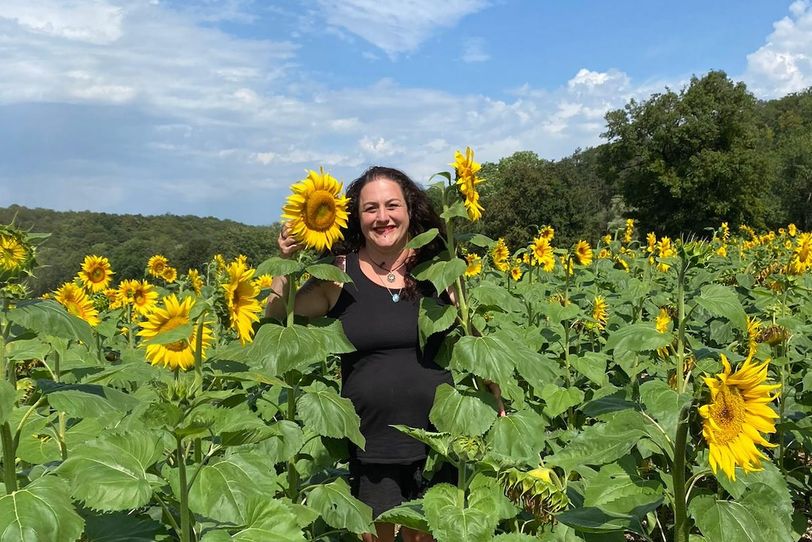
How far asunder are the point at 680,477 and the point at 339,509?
4.03 feet

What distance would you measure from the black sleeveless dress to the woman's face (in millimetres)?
245

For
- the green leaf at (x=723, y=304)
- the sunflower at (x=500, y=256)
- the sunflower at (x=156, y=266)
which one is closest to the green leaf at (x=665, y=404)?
the green leaf at (x=723, y=304)

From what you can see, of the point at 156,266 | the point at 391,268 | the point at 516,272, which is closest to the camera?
the point at 391,268

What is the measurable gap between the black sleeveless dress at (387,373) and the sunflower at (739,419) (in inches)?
57.9

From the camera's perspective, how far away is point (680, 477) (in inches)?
65.6

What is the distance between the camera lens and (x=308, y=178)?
257 centimetres

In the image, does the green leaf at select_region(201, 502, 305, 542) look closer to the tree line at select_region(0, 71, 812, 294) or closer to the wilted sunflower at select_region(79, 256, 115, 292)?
the wilted sunflower at select_region(79, 256, 115, 292)

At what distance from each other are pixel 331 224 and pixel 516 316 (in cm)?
371

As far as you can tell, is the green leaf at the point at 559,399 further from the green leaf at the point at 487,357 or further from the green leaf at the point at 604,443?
the green leaf at the point at 604,443

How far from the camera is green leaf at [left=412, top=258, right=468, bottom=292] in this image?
2156mm

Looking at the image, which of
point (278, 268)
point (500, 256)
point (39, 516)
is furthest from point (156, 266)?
point (39, 516)

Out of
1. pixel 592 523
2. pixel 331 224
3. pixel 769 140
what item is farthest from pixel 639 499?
pixel 769 140

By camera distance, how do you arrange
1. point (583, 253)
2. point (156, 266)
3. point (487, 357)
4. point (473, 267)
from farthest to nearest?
point (156, 266) → point (473, 267) → point (583, 253) → point (487, 357)

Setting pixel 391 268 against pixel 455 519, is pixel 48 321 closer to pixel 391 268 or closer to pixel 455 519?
pixel 455 519
